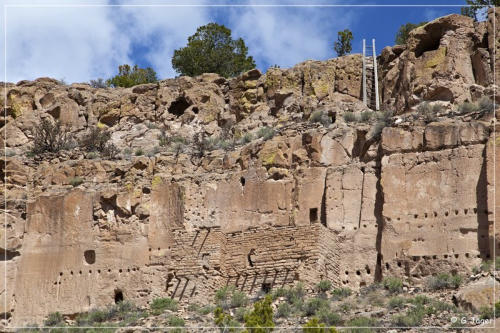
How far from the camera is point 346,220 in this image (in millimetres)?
32969

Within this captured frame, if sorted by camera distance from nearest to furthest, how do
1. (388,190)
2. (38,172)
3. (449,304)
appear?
(449,304) → (388,190) → (38,172)

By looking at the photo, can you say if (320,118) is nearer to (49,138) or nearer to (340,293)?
(340,293)

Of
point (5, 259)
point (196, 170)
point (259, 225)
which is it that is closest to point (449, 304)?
point (259, 225)

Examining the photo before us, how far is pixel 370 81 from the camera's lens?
3934 centimetres

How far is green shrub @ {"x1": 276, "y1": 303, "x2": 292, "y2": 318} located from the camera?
95.6ft

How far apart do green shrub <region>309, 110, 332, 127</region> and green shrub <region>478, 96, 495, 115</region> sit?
4740mm

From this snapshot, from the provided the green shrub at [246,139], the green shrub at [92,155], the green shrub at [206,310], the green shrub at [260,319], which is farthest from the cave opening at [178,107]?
the green shrub at [260,319]

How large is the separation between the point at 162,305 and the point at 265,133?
7.47m

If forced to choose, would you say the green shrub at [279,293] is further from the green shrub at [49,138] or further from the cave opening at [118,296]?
the green shrub at [49,138]

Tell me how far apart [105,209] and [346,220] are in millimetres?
7294

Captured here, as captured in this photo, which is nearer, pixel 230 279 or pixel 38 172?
pixel 230 279

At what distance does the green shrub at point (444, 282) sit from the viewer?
96.7ft

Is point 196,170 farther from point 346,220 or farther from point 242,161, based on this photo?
point 346,220

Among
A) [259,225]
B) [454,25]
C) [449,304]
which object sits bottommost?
[449,304]
